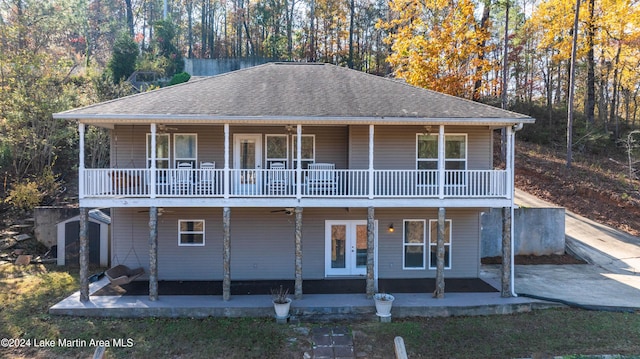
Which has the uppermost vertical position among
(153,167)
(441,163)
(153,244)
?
(441,163)

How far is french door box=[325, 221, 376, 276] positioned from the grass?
3.16 meters

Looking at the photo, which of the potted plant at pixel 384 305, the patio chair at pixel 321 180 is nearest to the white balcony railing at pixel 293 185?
the patio chair at pixel 321 180

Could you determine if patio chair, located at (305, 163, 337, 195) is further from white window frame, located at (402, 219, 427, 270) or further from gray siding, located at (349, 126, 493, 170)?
white window frame, located at (402, 219, 427, 270)

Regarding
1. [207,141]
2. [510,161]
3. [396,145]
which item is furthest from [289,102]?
[510,161]

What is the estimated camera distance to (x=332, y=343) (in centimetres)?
915

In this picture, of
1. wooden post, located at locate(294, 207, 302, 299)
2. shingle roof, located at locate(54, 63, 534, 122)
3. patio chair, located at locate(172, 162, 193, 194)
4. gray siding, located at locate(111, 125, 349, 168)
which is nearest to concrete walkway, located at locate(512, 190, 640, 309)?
shingle roof, located at locate(54, 63, 534, 122)

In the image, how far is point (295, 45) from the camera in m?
37.9

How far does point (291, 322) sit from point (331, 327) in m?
1.11

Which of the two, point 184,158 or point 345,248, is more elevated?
point 184,158

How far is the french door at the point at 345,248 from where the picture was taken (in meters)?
13.3

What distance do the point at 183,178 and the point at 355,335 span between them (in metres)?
7.05

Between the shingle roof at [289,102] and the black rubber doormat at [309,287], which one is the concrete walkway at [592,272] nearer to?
the black rubber doormat at [309,287]

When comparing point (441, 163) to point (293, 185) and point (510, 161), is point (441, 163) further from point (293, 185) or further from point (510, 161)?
point (293, 185)

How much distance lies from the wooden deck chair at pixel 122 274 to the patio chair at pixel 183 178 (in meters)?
2.98
